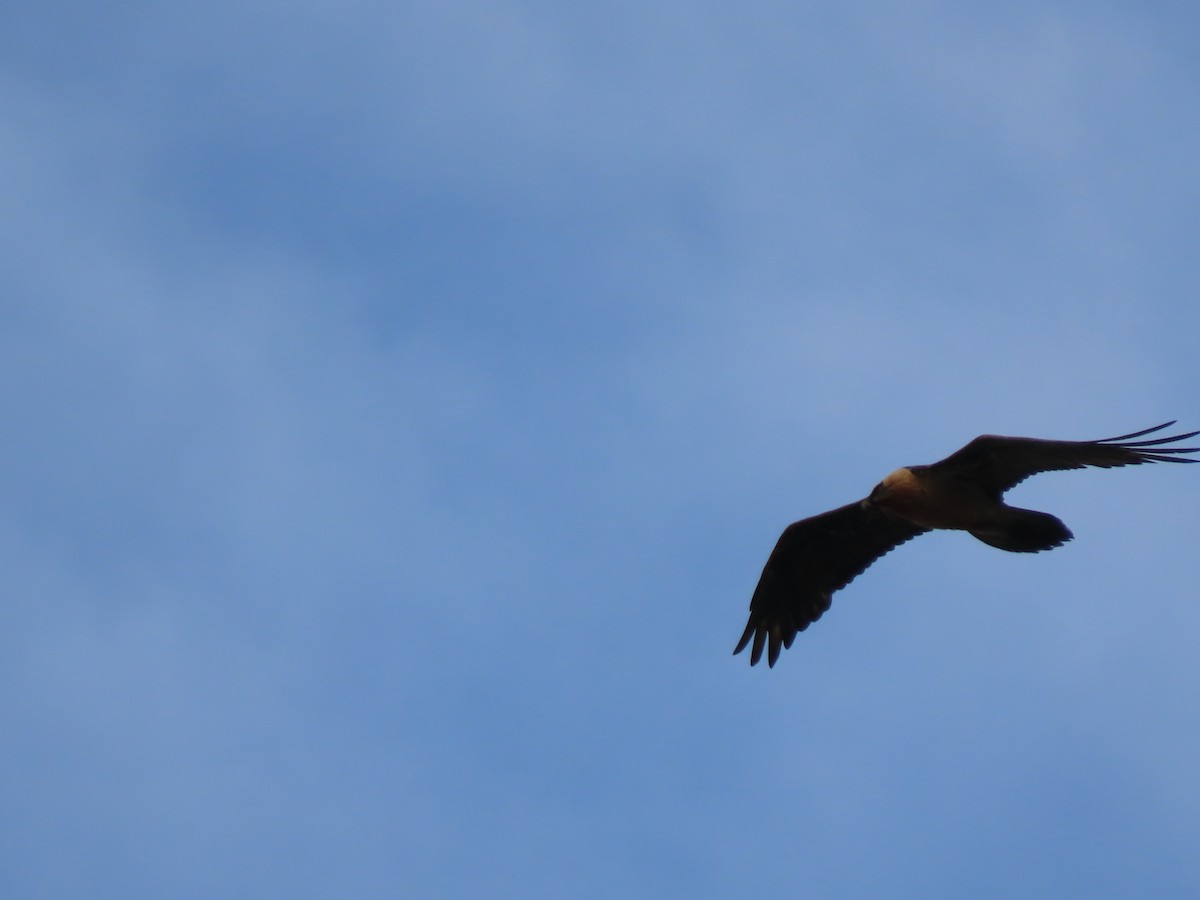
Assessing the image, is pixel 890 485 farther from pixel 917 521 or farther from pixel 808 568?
pixel 808 568

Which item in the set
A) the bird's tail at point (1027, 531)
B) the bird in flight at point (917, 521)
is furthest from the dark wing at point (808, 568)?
the bird's tail at point (1027, 531)

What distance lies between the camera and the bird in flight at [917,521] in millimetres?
10750

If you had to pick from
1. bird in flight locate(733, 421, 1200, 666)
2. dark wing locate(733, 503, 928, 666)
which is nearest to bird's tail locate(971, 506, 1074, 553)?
bird in flight locate(733, 421, 1200, 666)

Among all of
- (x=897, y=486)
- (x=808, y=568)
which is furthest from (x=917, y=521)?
(x=808, y=568)

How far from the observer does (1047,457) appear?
10891mm

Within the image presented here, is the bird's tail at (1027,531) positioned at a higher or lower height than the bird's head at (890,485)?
lower

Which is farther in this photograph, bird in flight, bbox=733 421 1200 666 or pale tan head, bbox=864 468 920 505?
pale tan head, bbox=864 468 920 505

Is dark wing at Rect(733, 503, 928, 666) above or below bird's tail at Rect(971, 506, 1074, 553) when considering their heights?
above

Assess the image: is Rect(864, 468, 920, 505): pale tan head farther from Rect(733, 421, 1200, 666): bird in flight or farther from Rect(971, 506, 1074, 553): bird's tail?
Rect(971, 506, 1074, 553): bird's tail

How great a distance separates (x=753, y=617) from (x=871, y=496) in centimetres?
196

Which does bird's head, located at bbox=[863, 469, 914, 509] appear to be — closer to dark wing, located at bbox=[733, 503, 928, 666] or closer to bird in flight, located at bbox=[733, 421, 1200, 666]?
bird in flight, located at bbox=[733, 421, 1200, 666]

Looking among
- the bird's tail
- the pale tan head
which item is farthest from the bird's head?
the bird's tail

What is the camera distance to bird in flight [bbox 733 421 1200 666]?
423 inches

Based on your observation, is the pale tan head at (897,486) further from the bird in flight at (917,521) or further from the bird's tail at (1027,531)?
the bird's tail at (1027,531)
